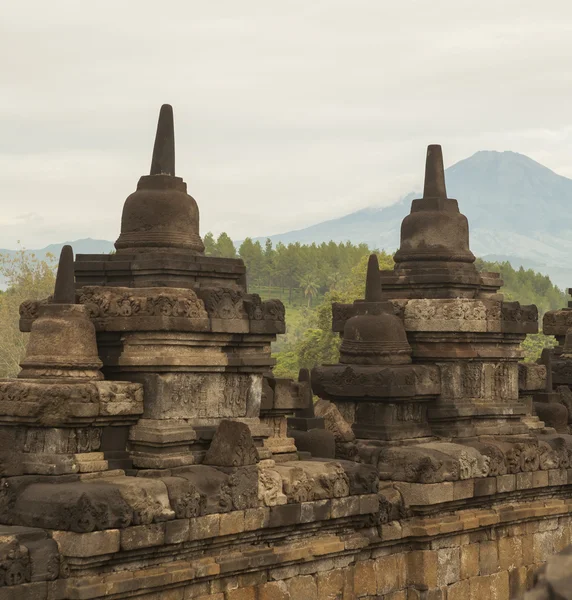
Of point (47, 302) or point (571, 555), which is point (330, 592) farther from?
point (571, 555)

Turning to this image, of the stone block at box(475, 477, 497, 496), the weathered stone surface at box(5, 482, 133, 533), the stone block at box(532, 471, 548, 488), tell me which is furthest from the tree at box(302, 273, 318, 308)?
the weathered stone surface at box(5, 482, 133, 533)

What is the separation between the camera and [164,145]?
378 inches

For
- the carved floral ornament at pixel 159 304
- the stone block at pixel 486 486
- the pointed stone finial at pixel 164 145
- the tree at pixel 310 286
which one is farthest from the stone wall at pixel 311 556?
the tree at pixel 310 286

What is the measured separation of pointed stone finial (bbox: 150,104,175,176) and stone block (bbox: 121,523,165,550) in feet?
10.4

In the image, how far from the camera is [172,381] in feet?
28.6

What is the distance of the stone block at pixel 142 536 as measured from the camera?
765cm

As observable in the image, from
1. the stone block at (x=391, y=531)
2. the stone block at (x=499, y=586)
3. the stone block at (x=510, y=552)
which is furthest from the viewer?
the stone block at (x=510, y=552)

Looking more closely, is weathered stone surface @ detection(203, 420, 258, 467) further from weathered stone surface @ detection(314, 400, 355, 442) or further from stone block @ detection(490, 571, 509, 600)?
stone block @ detection(490, 571, 509, 600)

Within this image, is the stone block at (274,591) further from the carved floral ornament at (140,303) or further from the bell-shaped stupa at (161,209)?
the bell-shaped stupa at (161,209)

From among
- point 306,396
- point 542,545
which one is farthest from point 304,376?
point 542,545

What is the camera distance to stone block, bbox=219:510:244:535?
8453 mm

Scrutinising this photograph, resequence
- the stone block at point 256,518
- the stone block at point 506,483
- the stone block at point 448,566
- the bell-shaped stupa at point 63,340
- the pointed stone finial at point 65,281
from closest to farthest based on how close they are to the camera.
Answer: the bell-shaped stupa at point 63,340 → the pointed stone finial at point 65,281 → the stone block at point 256,518 → the stone block at point 448,566 → the stone block at point 506,483

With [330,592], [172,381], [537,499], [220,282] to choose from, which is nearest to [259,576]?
[330,592]

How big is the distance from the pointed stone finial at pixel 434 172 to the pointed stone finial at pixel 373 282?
1277mm
